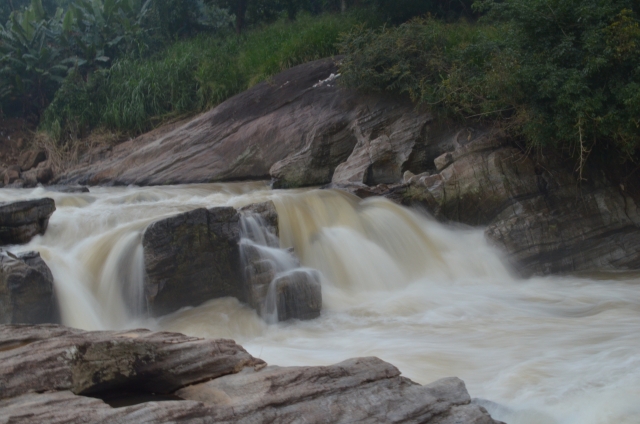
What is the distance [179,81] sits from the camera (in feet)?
59.2

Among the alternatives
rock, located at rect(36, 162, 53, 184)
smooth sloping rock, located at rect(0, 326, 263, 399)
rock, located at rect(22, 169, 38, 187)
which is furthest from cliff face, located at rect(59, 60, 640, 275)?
smooth sloping rock, located at rect(0, 326, 263, 399)

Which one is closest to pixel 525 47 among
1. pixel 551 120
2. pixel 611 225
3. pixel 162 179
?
pixel 551 120

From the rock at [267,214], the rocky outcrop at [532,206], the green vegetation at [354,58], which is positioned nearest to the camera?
the rock at [267,214]

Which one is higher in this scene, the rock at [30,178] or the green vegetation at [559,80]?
the green vegetation at [559,80]

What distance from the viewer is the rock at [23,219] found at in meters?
8.49

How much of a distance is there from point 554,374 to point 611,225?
5982 millimetres

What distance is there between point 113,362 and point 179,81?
15059 millimetres

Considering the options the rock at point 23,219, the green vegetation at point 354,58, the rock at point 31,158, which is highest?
the green vegetation at point 354,58

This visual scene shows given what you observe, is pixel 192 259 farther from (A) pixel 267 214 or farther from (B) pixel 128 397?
(B) pixel 128 397

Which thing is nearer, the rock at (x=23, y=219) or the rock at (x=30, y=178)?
the rock at (x=23, y=219)

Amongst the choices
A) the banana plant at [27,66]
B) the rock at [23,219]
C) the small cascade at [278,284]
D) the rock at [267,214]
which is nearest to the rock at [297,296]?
the small cascade at [278,284]

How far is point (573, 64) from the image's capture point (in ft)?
34.4

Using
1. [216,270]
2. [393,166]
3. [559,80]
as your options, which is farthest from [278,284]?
[559,80]

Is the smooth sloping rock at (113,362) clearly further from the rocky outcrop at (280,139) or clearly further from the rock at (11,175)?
the rock at (11,175)
